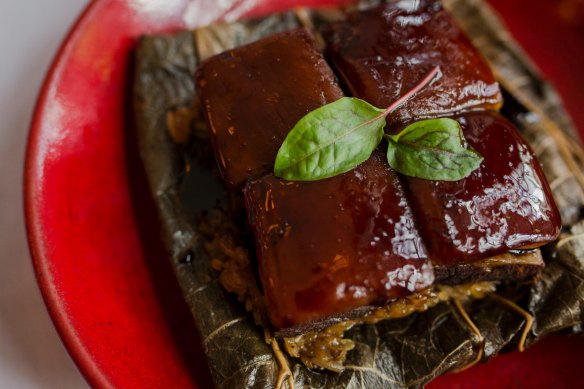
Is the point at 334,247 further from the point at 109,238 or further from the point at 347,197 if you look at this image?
the point at 109,238

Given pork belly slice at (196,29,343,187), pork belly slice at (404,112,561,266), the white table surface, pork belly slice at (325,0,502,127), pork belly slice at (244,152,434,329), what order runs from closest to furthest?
1. pork belly slice at (244,152,434,329)
2. pork belly slice at (404,112,561,266)
3. pork belly slice at (196,29,343,187)
4. pork belly slice at (325,0,502,127)
5. the white table surface

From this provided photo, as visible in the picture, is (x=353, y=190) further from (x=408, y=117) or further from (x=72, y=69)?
(x=72, y=69)

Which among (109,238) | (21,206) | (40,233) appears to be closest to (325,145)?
(109,238)

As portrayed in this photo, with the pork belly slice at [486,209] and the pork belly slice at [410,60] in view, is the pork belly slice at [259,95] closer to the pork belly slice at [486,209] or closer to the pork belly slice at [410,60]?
the pork belly slice at [410,60]

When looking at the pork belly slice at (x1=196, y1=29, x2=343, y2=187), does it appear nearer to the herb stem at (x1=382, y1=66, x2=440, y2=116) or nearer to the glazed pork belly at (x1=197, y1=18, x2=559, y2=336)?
the glazed pork belly at (x1=197, y1=18, x2=559, y2=336)

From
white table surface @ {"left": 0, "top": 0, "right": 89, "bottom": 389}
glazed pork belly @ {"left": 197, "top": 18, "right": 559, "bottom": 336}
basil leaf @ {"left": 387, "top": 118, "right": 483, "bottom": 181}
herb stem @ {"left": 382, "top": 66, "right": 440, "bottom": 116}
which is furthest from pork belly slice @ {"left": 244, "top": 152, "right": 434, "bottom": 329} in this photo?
white table surface @ {"left": 0, "top": 0, "right": 89, "bottom": 389}

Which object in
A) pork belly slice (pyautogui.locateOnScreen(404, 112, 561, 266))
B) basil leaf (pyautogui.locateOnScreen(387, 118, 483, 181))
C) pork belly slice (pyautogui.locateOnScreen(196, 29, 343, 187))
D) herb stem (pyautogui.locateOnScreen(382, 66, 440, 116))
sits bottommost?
pork belly slice (pyautogui.locateOnScreen(404, 112, 561, 266))
